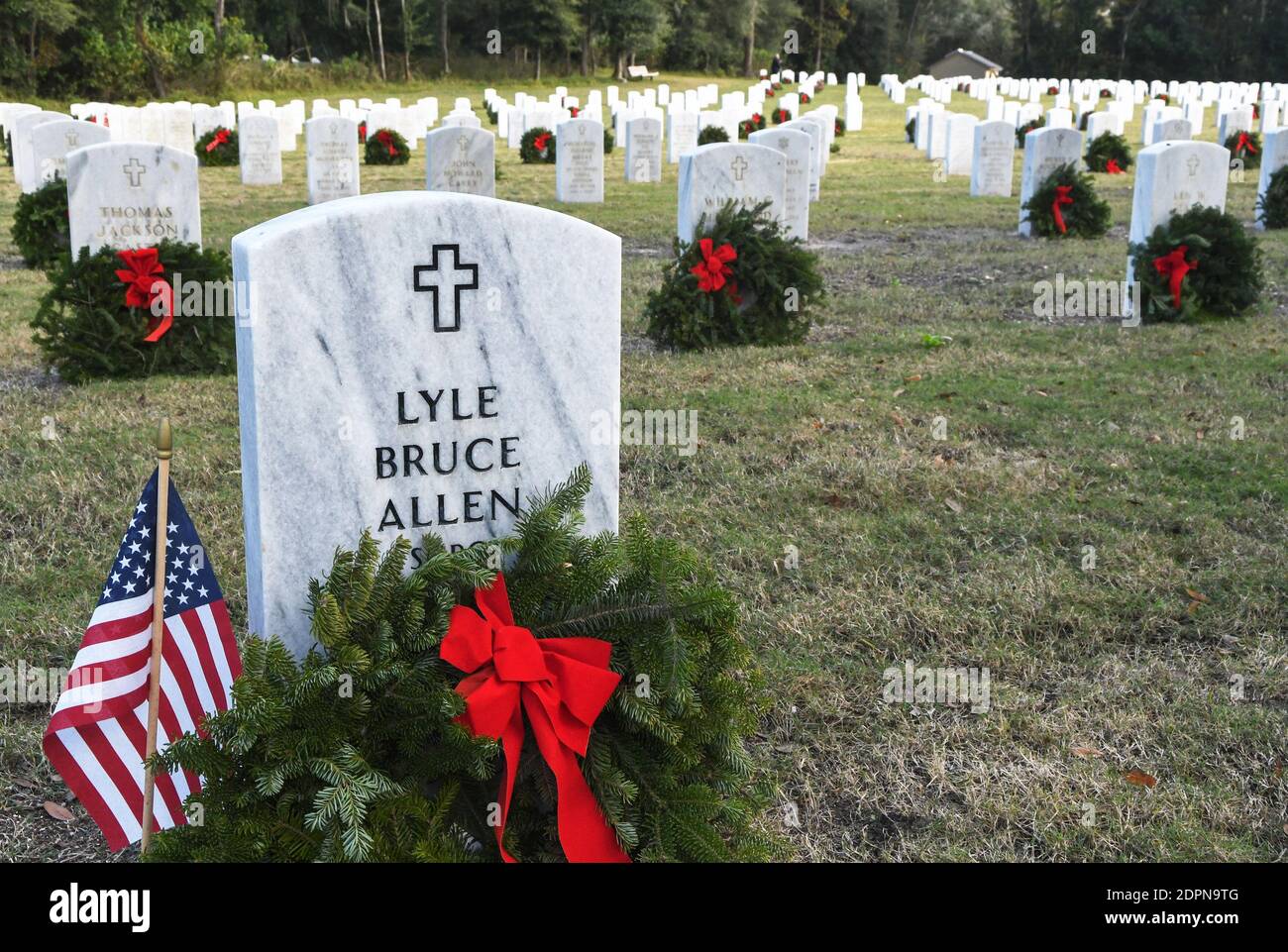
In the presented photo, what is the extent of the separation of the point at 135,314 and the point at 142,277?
24cm

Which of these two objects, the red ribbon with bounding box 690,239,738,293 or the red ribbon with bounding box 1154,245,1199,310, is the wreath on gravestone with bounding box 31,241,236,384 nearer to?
the red ribbon with bounding box 690,239,738,293

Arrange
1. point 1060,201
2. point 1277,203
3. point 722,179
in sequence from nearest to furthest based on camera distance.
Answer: point 722,179, point 1060,201, point 1277,203

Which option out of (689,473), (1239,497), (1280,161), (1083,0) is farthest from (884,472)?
(1083,0)

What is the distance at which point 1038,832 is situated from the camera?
3.29m

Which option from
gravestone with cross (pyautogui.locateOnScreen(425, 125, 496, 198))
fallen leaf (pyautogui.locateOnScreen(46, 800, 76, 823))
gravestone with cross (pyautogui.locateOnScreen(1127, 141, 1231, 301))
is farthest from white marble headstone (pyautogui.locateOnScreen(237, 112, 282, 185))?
fallen leaf (pyautogui.locateOnScreen(46, 800, 76, 823))

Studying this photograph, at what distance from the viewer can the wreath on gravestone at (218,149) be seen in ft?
74.0

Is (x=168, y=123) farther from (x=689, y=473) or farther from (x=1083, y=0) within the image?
(x=1083, y=0)

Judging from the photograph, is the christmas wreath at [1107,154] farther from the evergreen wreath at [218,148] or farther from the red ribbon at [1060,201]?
the evergreen wreath at [218,148]

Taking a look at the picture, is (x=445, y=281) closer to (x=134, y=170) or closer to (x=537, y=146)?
(x=134, y=170)

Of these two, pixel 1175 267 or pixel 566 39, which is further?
pixel 566 39

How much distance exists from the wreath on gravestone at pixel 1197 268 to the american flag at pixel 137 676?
27.4 feet

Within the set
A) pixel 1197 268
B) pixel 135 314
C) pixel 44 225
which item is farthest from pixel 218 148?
pixel 1197 268

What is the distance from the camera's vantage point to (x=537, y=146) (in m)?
23.3

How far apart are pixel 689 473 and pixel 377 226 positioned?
3303mm
